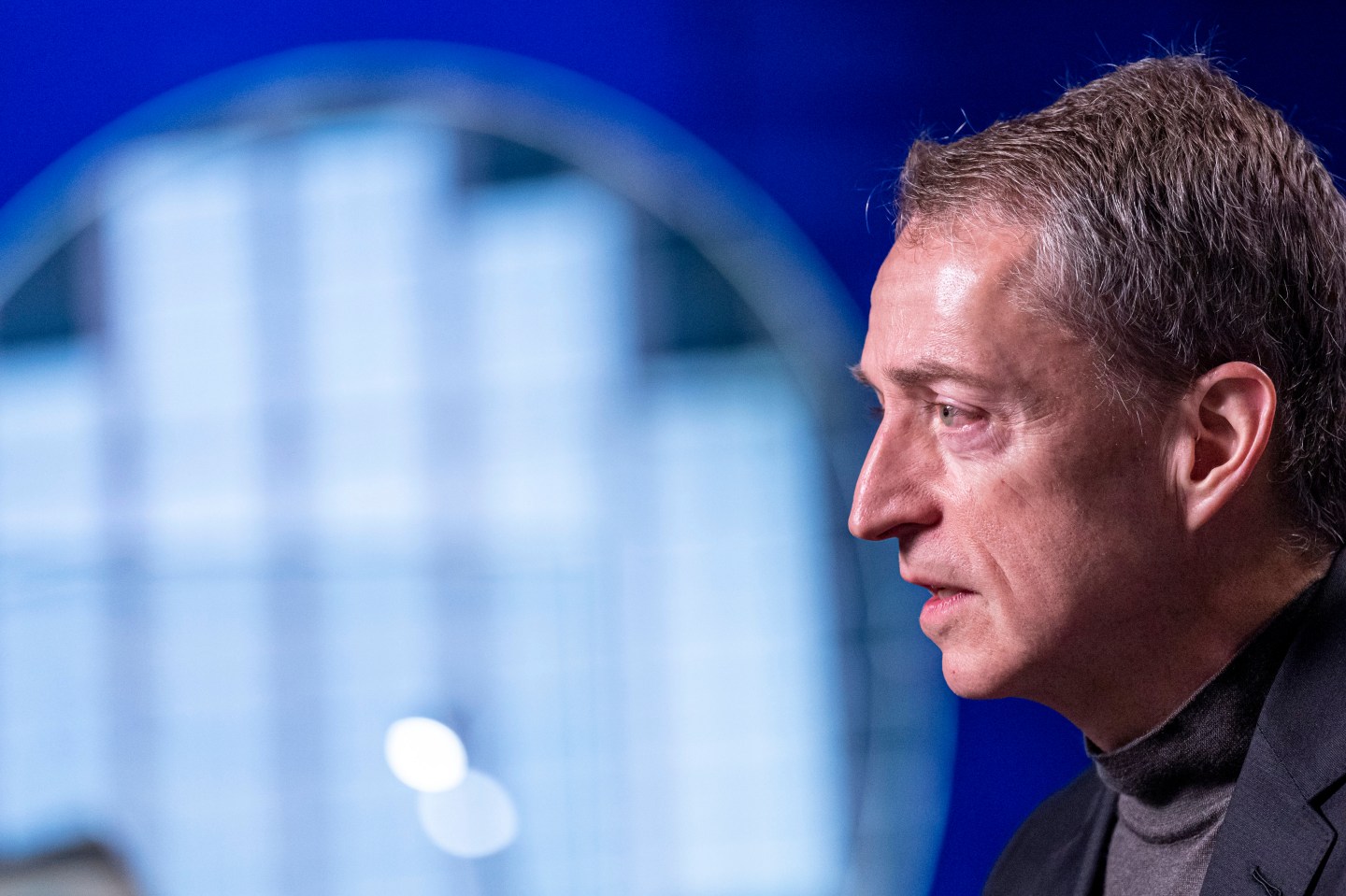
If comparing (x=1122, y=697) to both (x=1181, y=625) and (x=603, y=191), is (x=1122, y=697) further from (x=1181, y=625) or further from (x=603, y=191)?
(x=603, y=191)

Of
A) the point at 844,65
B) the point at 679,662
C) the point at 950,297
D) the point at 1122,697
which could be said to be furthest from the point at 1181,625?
the point at 844,65

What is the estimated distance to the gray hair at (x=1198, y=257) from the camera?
46.4 inches

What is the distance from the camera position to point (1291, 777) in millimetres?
1076

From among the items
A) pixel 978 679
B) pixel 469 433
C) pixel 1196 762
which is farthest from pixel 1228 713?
pixel 469 433

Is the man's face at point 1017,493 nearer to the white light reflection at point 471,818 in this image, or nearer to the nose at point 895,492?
A: the nose at point 895,492

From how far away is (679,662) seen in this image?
259cm

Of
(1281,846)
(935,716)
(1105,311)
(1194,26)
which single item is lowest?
(1281,846)

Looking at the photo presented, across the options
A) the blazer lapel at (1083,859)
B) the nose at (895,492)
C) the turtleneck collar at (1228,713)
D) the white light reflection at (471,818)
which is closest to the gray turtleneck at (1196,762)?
the turtleneck collar at (1228,713)

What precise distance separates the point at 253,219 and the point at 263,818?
4.23 feet

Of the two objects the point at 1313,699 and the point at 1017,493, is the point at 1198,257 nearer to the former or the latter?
the point at 1017,493

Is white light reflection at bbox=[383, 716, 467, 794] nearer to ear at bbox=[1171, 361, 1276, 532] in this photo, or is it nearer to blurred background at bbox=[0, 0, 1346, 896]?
blurred background at bbox=[0, 0, 1346, 896]

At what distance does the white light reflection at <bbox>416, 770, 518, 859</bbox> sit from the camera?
2.59 meters

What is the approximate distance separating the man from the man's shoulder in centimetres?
20

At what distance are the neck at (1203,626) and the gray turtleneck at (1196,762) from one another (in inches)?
0.6
